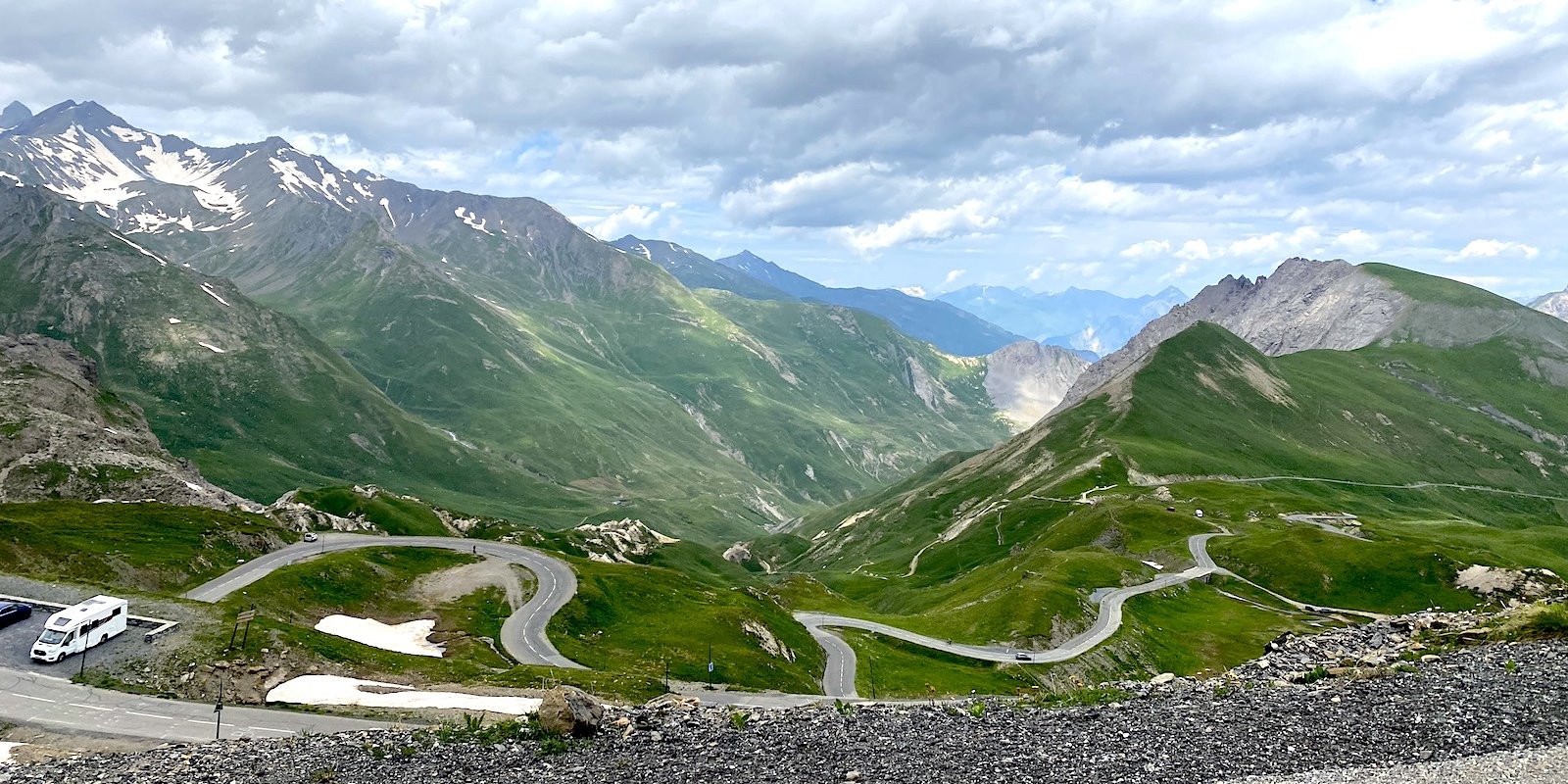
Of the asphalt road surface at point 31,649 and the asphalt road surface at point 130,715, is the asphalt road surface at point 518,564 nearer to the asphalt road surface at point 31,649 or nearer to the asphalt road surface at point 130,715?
the asphalt road surface at point 31,649

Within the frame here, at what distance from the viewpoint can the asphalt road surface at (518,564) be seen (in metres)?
83.4

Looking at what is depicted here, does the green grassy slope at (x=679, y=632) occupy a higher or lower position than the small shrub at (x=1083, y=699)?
lower

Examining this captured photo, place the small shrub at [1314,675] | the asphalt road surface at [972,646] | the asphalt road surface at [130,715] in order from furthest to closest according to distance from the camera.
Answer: the asphalt road surface at [972,646] → the asphalt road surface at [130,715] → the small shrub at [1314,675]

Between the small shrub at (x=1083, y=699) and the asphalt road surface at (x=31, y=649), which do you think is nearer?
the small shrub at (x=1083, y=699)

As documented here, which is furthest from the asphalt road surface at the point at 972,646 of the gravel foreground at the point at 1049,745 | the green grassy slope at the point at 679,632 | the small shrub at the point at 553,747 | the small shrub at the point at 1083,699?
the small shrub at the point at 553,747

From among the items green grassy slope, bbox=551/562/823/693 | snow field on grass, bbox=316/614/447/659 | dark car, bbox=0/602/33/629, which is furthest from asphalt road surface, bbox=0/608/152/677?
green grassy slope, bbox=551/562/823/693

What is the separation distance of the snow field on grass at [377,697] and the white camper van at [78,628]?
527 inches

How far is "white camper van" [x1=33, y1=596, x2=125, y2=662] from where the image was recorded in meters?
52.3

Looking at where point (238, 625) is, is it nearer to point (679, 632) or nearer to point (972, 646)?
point (679, 632)

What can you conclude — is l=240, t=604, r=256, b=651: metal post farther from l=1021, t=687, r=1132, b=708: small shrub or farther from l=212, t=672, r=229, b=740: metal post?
l=1021, t=687, r=1132, b=708: small shrub

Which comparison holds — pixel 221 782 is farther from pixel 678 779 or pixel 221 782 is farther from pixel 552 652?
pixel 552 652

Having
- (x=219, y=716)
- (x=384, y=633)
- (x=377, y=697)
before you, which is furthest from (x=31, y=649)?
(x=384, y=633)

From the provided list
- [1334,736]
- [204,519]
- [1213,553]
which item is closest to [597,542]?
[204,519]

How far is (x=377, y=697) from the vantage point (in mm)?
53188
